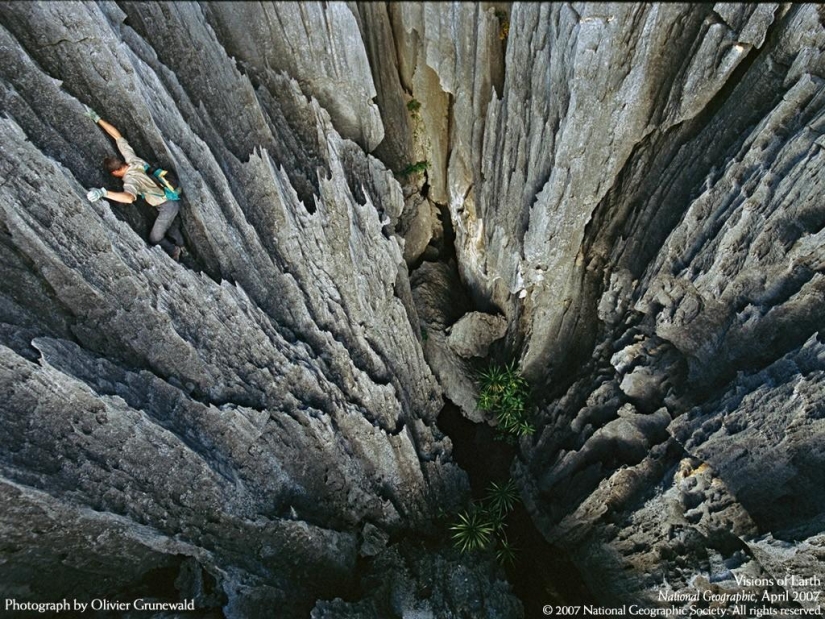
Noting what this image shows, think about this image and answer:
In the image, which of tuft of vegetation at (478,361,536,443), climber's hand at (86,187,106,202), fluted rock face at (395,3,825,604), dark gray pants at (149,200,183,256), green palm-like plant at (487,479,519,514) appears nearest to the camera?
fluted rock face at (395,3,825,604)

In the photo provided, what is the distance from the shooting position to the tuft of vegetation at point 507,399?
35.8ft

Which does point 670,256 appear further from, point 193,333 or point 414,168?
point 193,333

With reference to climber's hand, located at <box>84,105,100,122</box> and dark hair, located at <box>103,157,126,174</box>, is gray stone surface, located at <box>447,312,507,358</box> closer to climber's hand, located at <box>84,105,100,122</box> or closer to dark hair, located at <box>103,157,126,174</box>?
dark hair, located at <box>103,157,126,174</box>

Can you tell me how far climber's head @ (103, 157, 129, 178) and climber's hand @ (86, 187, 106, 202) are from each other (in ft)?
1.32

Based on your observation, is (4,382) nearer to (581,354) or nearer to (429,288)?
(429,288)

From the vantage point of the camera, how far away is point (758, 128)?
6.20 m

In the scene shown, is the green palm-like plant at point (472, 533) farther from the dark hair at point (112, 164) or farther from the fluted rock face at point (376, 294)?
the dark hair at point (112, 164)

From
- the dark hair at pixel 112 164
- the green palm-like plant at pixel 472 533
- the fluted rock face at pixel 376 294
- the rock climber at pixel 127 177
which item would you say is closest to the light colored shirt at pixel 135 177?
the rock climber at pixel 127 177

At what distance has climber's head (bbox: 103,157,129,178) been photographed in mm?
6395

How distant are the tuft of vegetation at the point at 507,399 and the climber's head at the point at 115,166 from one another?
8.90 meters

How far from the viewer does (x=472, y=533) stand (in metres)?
9.73

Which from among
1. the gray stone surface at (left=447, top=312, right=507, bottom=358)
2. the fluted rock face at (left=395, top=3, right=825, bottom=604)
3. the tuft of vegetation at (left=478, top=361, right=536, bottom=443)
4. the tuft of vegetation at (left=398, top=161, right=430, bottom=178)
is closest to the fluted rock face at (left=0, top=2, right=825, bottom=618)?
the fluted rock face at (left=395, top=3, right=825, bottom=604)

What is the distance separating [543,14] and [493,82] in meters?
1.70

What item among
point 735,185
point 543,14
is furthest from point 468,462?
point 543,14
